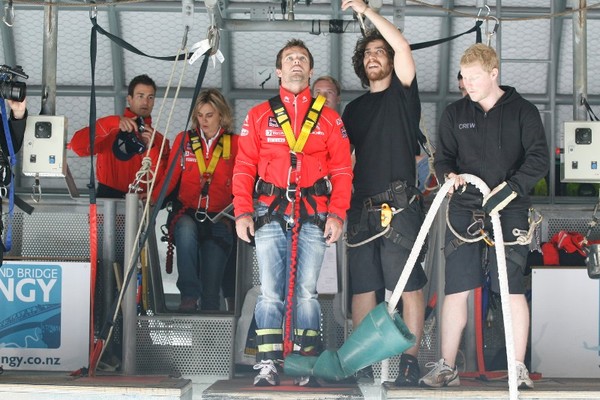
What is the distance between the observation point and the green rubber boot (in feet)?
15.0

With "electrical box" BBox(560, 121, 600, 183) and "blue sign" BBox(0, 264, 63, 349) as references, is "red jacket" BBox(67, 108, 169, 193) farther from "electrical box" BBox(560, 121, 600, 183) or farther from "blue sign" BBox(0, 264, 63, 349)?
"electrical box" BBox(560, 121, 600, 183)

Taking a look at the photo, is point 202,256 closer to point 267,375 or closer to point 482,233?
point 267,375

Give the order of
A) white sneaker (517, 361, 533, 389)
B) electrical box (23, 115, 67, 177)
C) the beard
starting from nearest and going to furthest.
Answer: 1. white sneaker (517, 361, 533, 389)
2. the beard
3. electrical box (23, 115, 67, 177)

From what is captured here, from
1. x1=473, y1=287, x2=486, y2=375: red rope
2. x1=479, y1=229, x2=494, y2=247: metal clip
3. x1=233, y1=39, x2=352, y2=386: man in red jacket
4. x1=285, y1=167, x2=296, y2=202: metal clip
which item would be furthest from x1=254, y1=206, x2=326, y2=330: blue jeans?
x1=473, y1=287, x2=486, y2=375: red rope

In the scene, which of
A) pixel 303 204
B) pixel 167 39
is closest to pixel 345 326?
pixel 303 204

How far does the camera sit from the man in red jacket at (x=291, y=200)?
4.91 meters

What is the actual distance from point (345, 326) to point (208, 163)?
4.69ft

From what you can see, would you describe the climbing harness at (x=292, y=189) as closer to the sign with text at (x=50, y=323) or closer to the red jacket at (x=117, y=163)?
the sign with text at (x=50, y=323)

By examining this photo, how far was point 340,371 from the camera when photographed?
4.85 meters

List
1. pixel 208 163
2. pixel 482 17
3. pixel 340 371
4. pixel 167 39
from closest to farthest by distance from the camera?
pixel 340 371, pixel 482 17, pixel 208 163, pixel 167 39

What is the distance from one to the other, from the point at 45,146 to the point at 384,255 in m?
2.10

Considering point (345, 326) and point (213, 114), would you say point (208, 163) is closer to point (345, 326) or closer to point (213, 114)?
point (213, 114)

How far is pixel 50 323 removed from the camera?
582cm

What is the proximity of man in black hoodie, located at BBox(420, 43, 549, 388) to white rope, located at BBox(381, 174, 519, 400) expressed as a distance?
15 cm
